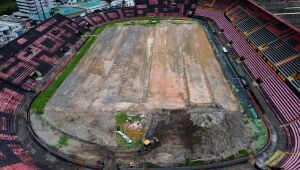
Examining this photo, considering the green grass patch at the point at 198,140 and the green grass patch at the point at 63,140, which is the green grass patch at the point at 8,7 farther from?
the green grass patch at the point at 198,140

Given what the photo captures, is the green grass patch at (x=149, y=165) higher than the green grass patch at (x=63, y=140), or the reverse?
Result: the green grass patch at (x=149, y=165)

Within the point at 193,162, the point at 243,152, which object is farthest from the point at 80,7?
the point at 243,152

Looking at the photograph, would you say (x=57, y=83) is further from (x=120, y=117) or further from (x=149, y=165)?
(x=149, y=165)

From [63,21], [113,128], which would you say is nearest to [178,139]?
[113,128]

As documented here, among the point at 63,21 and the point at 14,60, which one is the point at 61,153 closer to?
the point at 14,60

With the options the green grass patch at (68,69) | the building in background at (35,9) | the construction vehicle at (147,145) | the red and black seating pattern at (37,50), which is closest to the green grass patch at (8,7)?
the building in background at (35,9)

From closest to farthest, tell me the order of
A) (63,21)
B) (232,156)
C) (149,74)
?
(232,156) < (149,74) < (63,21)

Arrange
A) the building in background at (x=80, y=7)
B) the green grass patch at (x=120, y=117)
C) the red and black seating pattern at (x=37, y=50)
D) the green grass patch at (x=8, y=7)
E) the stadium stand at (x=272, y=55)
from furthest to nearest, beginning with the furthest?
1. the green grass patch at (x=8, y=7)
2. the building in background at (x=80, y=7)
3. the red and black seating pattern at (x=37, y=50)
4. the green grass patch at (x=120, y=117)
5. the stadium stand at (x=272, y=55)
